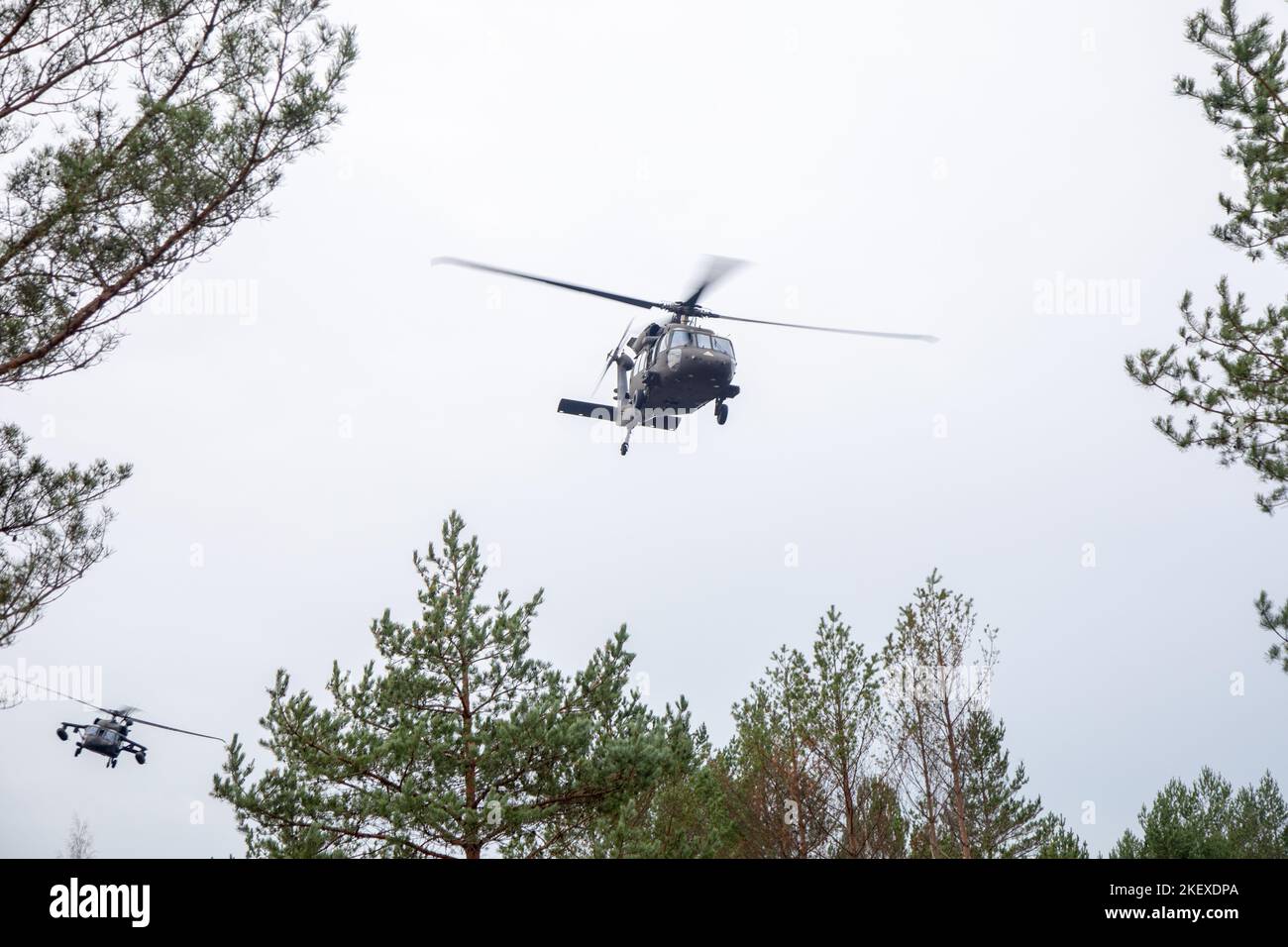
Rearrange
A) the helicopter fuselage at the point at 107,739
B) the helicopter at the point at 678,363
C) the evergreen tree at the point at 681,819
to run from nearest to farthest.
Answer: the evergreen tree at the point at 681,819 < the helicopter at the point at 678,363 < the helicopter fuselage at the point at 107,739

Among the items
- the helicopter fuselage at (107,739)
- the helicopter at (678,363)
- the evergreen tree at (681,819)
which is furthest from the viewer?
the helicopter fuselage at (107,739)

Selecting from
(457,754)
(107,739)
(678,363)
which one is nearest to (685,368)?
(678,363)

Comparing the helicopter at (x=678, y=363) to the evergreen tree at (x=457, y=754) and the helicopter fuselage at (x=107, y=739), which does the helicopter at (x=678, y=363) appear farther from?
the helicopter fuselage at (x=107, y=739)

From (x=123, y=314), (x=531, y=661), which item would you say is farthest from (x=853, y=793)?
(x=123, y=314)

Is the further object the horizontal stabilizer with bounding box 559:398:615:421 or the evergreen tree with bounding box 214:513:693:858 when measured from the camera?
the horizontal stabilizer with bounding box 559:398:615:421

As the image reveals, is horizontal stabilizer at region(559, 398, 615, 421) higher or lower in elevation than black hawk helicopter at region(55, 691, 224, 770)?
higher

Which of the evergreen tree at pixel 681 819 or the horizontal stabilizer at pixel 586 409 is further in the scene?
the horizontal stabilizer at pixel 586 409

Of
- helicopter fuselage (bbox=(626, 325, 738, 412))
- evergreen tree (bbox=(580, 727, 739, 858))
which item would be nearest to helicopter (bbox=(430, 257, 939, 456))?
helicopter fuselage (bbox=(626, 325, 738, 412))

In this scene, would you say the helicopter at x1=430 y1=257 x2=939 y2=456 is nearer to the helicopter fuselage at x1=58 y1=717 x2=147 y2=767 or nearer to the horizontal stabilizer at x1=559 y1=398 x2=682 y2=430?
the horizontal stabilizer at x1=559 y1=398 x2=682 y2=430

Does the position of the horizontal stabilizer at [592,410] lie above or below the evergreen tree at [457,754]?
above

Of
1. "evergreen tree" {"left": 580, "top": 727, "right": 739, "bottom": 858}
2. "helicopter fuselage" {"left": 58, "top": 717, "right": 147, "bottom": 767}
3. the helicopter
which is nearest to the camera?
"evergreen tree" {"left": 580, "top": 727, "right": 739, "bottom": 858}

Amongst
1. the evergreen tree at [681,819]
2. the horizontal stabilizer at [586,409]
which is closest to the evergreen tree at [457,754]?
the evergreen tree at [681,819]

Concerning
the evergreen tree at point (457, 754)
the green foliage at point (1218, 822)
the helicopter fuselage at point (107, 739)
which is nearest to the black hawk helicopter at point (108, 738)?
the helicopter fuselage at point (107, 739)
